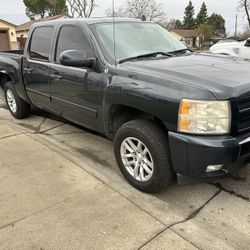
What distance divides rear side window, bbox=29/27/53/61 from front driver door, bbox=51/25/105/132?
0.32 meters

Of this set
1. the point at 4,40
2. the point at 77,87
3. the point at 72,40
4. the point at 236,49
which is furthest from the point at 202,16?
the point at 77,87

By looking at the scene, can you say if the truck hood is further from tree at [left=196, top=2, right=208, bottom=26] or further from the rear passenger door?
tree at [left=196, top=2, right=208, bottom=26]

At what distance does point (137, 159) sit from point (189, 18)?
285 ft

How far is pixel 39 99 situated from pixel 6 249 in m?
2.99

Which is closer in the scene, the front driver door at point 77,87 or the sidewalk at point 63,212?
the sidewalk at point 63,212

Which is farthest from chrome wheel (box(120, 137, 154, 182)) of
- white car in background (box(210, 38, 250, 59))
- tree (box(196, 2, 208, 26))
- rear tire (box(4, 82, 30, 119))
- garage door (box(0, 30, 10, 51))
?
tree (box(196, 2, 208, 26))

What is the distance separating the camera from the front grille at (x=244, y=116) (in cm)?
291

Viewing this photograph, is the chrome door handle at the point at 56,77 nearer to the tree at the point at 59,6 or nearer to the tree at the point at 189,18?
the tree at the point at 59,6

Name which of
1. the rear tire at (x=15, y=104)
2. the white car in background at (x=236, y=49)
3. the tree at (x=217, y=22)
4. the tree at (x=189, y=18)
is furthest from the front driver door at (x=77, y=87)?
→ the tree at (x=189, y=18)

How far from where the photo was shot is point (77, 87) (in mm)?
4184

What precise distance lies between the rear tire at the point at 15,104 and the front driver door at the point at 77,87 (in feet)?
5.40

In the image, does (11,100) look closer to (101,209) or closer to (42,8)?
(101,209)

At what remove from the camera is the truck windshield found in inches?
154

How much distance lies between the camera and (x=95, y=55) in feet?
12.8
